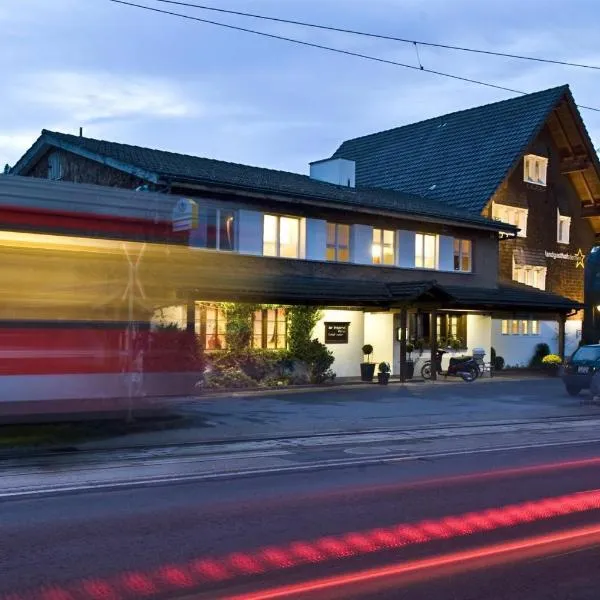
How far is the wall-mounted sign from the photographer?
1551 inches

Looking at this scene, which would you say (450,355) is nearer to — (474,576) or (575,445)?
(575,445)

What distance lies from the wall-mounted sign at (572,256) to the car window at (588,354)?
15.6 metres

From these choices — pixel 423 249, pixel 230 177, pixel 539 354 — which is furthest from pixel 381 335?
pixel 539 354

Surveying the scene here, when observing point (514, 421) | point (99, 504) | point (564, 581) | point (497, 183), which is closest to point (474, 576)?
point (564, 581)

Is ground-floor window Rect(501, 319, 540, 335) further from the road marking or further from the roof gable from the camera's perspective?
the road marking

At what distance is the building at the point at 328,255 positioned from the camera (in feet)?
80.7

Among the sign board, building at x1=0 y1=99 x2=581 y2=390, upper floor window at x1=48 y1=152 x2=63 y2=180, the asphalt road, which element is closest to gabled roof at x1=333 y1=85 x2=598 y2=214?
building at x1=0 y1=99 x2=581 y2=390

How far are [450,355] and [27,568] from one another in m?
26.4

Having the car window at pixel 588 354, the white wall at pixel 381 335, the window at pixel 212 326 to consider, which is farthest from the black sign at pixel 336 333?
the car window at pixel 588 354

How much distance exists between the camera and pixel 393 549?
7090mm

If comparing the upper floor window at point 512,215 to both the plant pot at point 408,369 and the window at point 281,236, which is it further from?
the window at point 281,236

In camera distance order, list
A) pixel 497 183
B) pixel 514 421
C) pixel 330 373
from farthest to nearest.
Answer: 1. pixel 497 183
2. pixel 330 373
3. pixel 514 421

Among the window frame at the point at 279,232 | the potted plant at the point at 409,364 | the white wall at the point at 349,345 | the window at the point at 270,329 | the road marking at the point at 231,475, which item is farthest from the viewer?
the potted plant at the point at 409,364

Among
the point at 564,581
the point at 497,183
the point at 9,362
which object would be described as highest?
the point at 497,183
